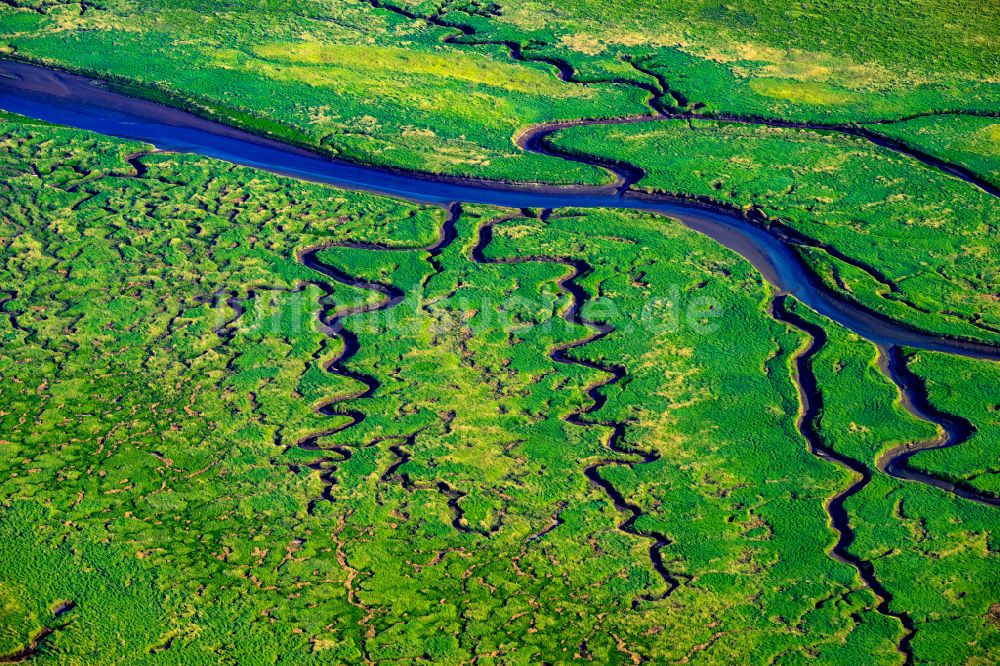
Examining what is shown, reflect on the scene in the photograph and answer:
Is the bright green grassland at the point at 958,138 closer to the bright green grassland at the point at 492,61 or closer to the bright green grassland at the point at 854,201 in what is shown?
the bright green grassland at the point at 492,61

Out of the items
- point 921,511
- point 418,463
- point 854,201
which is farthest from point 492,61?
point 921,511

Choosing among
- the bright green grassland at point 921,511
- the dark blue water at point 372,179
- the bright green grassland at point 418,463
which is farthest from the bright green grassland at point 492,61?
the bright green grassland at point 921,511

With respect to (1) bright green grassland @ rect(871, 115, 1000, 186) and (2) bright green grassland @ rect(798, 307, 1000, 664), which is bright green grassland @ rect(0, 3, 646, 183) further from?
(2) bright green grassland @ rect(798, 307, 1000, 664)

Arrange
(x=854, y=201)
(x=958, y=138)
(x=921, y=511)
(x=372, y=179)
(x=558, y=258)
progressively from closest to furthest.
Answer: (x=921, y=511) < (x=558, y=258) < (x=854, y=201) < (x=372, y=179) < (x=958, y=138)

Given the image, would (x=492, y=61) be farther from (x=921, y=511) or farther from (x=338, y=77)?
(x=921, y=511)

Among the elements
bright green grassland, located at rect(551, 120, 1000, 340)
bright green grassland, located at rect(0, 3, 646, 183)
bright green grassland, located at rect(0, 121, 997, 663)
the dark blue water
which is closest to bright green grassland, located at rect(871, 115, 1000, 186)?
bright green grassland, located at rect(551, 120, 1000, 340)

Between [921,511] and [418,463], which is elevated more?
[921,511]
